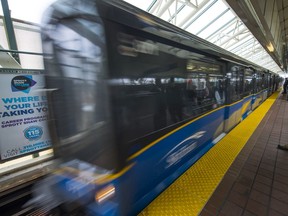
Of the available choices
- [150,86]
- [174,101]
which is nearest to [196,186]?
[174,101]

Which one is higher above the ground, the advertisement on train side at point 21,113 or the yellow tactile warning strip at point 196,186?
the advertisement on train side at point 21,113

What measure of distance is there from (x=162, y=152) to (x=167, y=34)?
1433 millimetres

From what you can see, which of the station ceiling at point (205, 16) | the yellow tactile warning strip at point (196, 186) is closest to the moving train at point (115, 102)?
the yellow tactile warning strip at point (196, 186)

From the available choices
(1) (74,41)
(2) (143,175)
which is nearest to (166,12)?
(1) (74,41)

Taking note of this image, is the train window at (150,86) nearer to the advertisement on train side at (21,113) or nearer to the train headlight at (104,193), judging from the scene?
the train headlight at (104,193)

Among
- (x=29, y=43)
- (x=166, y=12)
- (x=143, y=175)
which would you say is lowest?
(x=143, y=175)

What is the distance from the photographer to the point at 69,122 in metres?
1.85

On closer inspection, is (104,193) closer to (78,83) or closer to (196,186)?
(78,83)

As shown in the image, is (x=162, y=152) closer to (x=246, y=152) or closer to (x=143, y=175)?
(x=143, y=175)

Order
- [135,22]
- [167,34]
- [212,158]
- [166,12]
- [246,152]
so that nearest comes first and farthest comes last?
[135,22]
[167,34]
[212,158]
[246,152]
[166,12]

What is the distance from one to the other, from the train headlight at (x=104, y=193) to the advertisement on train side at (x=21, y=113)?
1992 mm

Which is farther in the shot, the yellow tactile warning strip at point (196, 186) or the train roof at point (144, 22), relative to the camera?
the yellow tactile warning strip at point (196, 186)

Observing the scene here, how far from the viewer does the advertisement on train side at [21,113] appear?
8.89 feet

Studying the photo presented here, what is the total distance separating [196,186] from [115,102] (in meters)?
1.84
